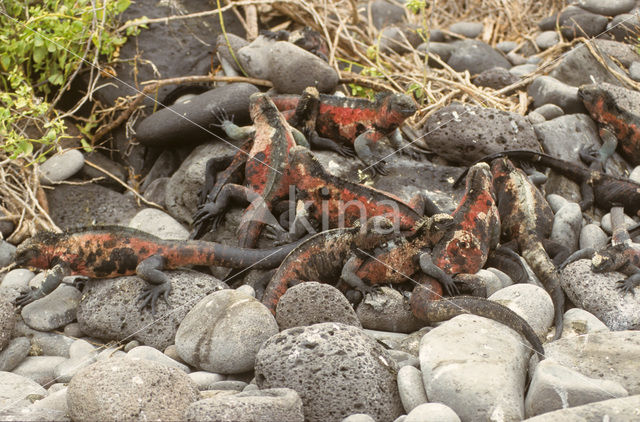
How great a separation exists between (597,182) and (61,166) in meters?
5.47

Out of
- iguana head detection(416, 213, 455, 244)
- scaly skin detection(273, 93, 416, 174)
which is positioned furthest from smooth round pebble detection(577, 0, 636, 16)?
iguana head detection(416, 213, 455, 244)

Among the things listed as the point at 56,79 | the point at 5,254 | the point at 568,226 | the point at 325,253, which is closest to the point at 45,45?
the point at 56,79

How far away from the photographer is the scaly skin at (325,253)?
5.54 m

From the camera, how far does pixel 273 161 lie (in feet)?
21.6

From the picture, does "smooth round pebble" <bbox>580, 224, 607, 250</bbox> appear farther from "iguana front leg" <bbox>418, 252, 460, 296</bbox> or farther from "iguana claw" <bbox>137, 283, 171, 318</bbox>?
"iguana claw" <bbox>137, 283, 171, 318</bbox>

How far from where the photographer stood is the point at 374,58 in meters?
9.40

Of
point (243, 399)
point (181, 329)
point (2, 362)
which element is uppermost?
point (243, 399)

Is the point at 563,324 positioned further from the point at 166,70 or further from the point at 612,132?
the point at 166,70

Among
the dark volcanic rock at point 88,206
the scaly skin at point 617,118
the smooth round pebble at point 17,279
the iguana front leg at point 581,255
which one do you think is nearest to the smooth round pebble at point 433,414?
the iguana front leg at point 581,255

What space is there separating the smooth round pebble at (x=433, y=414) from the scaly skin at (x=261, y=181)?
274cm

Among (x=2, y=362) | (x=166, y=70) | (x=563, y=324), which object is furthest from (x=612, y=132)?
(x=2, y=362)

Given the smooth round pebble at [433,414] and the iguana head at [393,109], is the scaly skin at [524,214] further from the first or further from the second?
the smooth round pebble at [433,414]

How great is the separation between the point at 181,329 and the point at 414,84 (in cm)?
464

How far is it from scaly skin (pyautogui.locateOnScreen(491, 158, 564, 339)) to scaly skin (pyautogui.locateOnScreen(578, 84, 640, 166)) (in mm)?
1731
